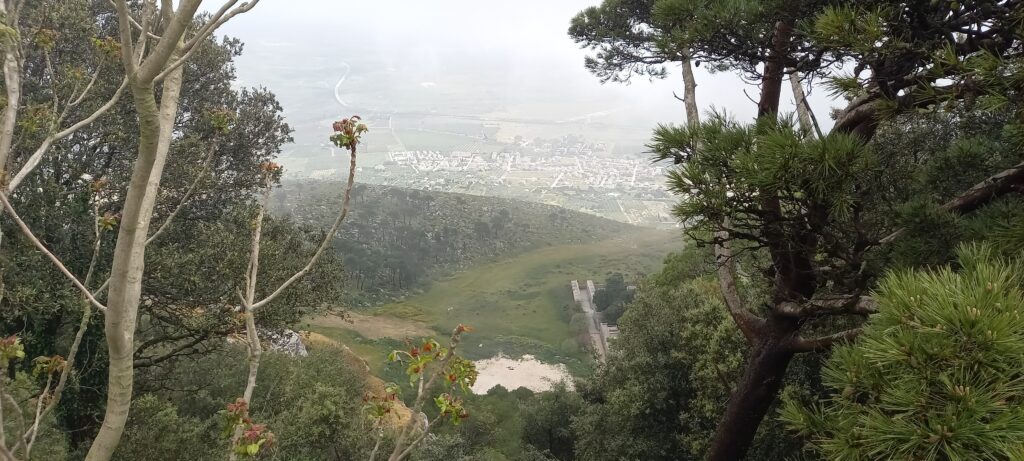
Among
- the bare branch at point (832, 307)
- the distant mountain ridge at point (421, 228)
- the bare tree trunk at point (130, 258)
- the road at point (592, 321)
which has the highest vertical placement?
the bare tree trunk at point (130, 258)

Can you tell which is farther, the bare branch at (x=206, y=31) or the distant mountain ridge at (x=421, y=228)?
the distant mountain ridge at (x=421, y=228)

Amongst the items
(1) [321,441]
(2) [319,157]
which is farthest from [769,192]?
(2) [319,157]

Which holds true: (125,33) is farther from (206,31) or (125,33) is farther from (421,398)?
(421,398)

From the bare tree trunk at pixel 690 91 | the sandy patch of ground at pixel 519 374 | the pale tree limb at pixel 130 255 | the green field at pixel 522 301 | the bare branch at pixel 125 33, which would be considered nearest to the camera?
the bare branch at pixel 125 33

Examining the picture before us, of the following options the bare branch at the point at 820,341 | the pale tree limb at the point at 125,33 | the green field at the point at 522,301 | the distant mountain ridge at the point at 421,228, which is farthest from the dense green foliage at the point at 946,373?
the distant mountain ridge at the point at 421,228

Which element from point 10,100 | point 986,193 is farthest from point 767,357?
point 10,100

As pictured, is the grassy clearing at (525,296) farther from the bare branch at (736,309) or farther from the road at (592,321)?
the bare branch at (736,309)

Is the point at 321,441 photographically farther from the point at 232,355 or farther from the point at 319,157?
the point at 319,157
